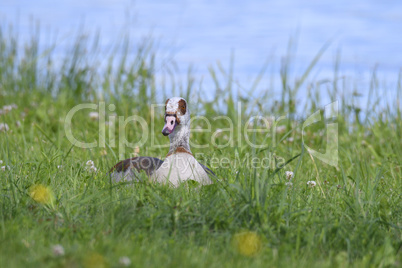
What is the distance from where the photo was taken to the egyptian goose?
487 cm

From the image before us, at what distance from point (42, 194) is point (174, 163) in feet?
4.52

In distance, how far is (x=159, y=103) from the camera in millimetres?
9852

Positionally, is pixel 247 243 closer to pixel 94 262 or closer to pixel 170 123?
pixel 94 262

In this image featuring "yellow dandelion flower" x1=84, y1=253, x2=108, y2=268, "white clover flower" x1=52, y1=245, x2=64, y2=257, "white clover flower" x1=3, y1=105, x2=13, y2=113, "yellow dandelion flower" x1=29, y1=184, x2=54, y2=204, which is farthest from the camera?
"white clover flower" x1=3, y1=105, x2=13, y2=113

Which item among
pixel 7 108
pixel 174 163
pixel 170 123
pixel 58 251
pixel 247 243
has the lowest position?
pixel 247 243

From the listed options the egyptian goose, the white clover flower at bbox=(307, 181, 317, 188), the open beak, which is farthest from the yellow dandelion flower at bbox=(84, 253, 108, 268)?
the white clover flower at bbox=(307, 181, 317, 188)

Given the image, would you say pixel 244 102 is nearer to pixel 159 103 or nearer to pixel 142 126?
pixel 159 103

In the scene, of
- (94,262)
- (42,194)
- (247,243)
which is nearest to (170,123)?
(42,194)

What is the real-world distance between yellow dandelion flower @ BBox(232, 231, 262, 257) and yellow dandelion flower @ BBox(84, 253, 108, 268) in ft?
3.27

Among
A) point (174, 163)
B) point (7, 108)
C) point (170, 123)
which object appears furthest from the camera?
point (7, 108)

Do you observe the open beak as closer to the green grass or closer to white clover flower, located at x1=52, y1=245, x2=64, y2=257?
the green grass

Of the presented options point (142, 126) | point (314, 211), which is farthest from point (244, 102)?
point (314, 211)

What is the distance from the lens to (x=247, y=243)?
3.54m

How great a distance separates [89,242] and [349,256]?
1938 mm
